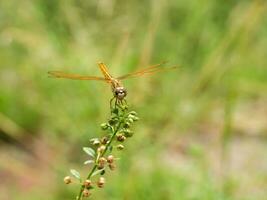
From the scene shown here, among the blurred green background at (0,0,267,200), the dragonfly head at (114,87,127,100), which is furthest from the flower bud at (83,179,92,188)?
the blurred green background at (0,0,267,200)

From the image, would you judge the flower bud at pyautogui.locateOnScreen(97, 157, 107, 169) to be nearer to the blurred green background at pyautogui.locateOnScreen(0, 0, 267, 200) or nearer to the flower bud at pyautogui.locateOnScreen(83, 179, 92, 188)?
the flower bud at pyautogui.locateOnScreen(83, 179, 92, 188)

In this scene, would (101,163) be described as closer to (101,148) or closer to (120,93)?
(101,148)

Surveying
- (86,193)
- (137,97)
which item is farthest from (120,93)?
(137,97)

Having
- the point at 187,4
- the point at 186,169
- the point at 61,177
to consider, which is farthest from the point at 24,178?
the point at 187,4

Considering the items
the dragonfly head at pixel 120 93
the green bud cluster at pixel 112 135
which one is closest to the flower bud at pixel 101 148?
the green bud cluster at pixel 112 135

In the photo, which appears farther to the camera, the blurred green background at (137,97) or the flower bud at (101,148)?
the blurred green background at (137,97)

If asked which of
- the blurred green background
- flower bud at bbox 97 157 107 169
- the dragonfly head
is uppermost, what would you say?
the blurred green background

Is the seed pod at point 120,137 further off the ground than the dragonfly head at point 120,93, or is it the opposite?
Result: the dragonfly head at point 120,93

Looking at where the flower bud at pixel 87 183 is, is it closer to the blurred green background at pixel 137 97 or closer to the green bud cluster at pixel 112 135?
the green bud cluster at pixel 112 135
